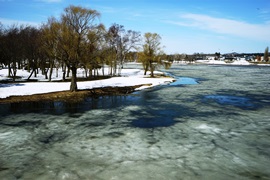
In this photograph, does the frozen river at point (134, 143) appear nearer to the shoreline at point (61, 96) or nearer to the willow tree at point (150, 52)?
the shoreline at point (61, 96)

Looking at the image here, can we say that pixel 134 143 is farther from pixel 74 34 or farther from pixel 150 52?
pixel 150 52

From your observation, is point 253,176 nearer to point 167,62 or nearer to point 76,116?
point 76,116

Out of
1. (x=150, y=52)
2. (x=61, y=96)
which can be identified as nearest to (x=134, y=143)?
(x=61, y=96)

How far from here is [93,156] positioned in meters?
9.81

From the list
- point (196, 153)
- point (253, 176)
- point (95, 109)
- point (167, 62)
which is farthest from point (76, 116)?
point (167, 62)

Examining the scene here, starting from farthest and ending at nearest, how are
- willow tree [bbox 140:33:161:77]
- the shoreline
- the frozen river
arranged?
willow tree [bbox 140:33:161:77]
the shoreline
the frozen river

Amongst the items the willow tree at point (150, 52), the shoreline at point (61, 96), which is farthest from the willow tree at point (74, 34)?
the willow tree at point (150, 52)

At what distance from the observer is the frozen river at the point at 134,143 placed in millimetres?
8484

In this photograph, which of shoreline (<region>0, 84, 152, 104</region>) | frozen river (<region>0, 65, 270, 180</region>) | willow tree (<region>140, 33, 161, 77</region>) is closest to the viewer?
frozen river (<region>0, 65, 270, 180</region>)

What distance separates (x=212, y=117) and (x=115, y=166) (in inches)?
407

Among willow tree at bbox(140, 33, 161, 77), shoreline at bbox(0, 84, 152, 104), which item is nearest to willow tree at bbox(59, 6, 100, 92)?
shoreline at bbox(0, 84, 152, 104)

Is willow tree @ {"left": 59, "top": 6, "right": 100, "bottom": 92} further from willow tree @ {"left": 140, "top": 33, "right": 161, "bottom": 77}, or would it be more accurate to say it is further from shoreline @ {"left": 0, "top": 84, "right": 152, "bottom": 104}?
willow tree @ {"left": 140, "top": 33, "right": 161, "bottom": 77}

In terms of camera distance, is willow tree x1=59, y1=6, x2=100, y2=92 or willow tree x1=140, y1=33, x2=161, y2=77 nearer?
willow tree x1=59, y1=6, x2=100, y2=92

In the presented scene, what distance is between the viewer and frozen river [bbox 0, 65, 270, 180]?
848cm
